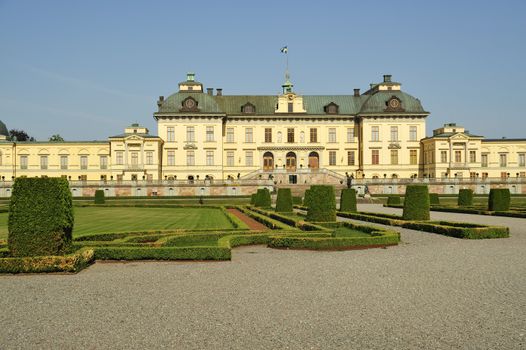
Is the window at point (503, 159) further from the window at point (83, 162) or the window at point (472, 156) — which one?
the window at point (83, 162)

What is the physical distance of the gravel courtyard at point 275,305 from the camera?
5.79m

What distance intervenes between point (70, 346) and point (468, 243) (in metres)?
11.0

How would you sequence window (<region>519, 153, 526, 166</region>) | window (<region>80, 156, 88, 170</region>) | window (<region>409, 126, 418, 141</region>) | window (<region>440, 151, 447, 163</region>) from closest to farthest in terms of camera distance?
1. window (<region>440, 151, 447, 163</region>)
2. window (<region>80, 156, 88, 170</region>)
3. window (<region>409, 126, 418, 141</region>)
4. window (<region>519, 153, 526, 166</region>)

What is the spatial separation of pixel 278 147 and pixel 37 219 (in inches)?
1936

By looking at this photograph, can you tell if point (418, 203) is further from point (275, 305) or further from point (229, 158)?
point (229, 158)

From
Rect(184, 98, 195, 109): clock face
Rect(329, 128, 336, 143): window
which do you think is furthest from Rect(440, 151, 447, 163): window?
Rect(184, 98, 195, 109): clock face

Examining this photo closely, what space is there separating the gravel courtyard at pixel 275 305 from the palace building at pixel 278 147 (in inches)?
1767

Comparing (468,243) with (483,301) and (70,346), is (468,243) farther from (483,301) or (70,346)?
(70,346)

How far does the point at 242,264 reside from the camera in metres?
10.6

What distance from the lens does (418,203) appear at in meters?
19.7

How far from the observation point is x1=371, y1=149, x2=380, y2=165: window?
58.3m

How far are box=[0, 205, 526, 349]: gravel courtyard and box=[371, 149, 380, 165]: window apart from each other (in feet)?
157

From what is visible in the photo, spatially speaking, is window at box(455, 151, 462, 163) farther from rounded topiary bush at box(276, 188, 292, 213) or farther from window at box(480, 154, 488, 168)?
rounded topiary bush at box(276, 188, 292, 213)

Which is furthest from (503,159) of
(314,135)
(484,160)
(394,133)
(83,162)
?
(83,162)
